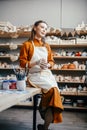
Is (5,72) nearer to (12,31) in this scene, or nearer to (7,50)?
(7,50)

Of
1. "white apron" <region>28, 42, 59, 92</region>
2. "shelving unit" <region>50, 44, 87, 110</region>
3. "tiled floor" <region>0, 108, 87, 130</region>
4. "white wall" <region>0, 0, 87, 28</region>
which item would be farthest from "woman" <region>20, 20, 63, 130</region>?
"white wall" <region>0, 0, 87, 28</region>

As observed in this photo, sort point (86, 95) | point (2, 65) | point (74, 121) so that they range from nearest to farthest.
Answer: point (74, 121)
point (86, 95)
point (2, 65)

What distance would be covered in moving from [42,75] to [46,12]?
10.1 feet

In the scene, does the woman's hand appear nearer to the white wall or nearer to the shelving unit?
the shelving unit

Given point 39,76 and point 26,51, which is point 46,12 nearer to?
point 26,51

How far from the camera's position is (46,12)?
5.61m

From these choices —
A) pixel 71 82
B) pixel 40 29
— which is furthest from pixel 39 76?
pixel 71 82

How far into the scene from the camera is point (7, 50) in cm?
571

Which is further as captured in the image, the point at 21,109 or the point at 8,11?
the point at 8,11

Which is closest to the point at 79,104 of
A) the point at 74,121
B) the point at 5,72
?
the point at 74,121

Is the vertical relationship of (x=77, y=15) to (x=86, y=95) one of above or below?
above

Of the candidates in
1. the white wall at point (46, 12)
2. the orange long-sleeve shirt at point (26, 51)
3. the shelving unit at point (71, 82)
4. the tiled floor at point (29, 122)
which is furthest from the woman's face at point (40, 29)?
the white wall at point (46, 12)

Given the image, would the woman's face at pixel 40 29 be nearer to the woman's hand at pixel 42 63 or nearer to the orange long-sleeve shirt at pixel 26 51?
the orange long-sleeve shirt at pixel 26 51

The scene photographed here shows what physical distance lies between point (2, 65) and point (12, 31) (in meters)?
0.80
